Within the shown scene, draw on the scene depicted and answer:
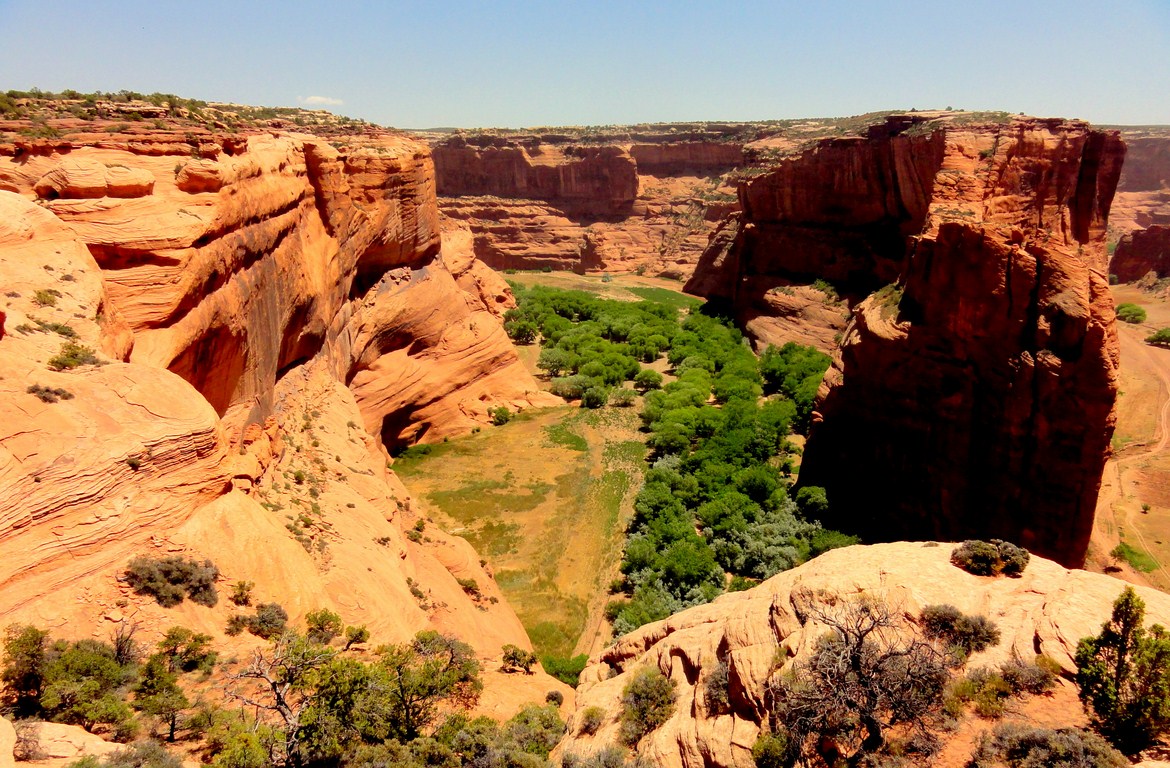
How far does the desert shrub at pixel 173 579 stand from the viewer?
34.2 feet

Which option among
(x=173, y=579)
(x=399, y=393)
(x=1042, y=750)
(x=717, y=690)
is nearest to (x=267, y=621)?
(x=173, y=579)

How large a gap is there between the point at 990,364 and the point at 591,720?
1774cm

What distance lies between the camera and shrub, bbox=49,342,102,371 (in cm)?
1116

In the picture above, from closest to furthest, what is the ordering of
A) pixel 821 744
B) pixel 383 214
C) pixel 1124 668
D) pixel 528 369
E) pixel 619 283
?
1. pixel 1124 668
2. pixel 821 744
3. pixel 383 214
4. pixel 528 369
5. pixel 619 283

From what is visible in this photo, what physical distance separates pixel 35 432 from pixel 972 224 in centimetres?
2567

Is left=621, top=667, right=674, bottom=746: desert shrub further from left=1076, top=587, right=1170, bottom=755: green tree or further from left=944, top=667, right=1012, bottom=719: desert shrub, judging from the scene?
left=1076, top=587, right=1170, bottom=755: green tree

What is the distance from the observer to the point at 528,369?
44.6 m

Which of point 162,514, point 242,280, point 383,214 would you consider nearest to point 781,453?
point 383,214

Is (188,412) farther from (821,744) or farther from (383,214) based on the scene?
(383,214)

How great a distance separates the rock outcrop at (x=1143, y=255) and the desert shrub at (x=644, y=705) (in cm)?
8109

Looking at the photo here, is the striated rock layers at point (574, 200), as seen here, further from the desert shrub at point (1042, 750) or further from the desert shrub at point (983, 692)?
the desert shrub at point (1042, 750)

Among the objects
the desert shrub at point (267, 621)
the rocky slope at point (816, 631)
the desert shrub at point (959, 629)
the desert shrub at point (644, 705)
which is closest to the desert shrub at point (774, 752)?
the rocky slope at point (816, 631)

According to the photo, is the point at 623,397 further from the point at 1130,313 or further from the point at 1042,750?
the point at 1130,313

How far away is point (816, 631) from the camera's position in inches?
410
